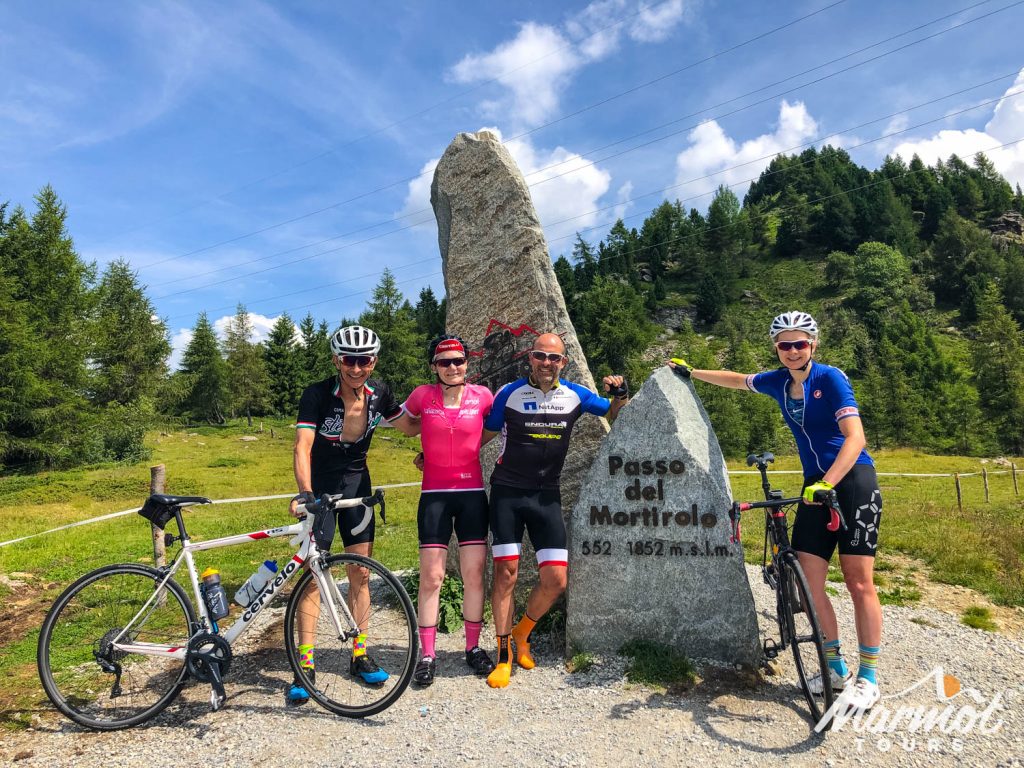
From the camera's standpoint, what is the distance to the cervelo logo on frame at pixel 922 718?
3850 millimetres

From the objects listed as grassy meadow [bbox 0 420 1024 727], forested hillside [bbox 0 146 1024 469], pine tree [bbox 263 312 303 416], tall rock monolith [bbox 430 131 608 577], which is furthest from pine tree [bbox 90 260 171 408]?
tall rock monolith [bbox 430 131 608 577]

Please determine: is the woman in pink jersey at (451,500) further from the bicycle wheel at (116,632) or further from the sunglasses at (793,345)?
the sunglasses at (793,345)

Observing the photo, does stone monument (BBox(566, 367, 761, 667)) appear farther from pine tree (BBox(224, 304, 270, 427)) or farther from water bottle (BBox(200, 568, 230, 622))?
pine tree (BBox(224, 304, 270, 427))

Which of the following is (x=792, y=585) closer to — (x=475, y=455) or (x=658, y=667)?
(x=658, y=667)

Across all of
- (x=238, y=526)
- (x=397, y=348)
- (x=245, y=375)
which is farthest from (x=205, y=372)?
(x=238, y=526)

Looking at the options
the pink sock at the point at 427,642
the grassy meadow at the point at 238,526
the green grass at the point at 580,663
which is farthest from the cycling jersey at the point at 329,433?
the grassy meadow at the point at 238,526

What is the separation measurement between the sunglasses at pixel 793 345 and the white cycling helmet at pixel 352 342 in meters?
3.28

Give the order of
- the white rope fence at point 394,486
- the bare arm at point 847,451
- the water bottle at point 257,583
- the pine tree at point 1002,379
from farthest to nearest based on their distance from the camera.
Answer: the pine tree at point 1002,379
the white rope fence at point 394,486
the water bottle at point 257,583
the bare arm at point 847,451

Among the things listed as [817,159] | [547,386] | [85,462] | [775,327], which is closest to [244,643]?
[547,386]

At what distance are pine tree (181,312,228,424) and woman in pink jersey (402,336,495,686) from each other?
55.2 meters

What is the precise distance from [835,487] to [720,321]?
10293 centimetres

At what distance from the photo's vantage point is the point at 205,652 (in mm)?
4211

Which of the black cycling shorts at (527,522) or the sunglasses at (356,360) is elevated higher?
the sunglasses at (356,360)

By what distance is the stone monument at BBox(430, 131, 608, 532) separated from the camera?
6.19 metres
